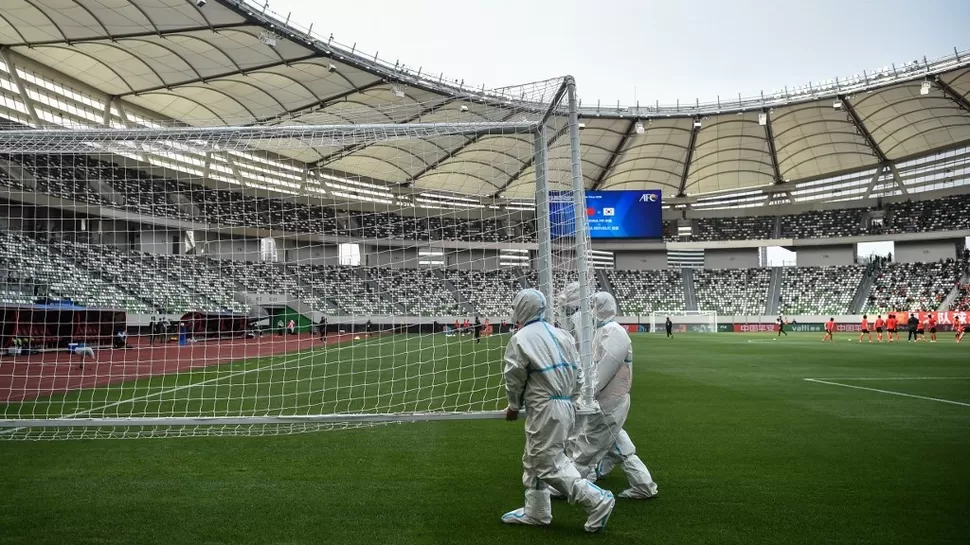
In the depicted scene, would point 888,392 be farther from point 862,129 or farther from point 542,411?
point 862,129

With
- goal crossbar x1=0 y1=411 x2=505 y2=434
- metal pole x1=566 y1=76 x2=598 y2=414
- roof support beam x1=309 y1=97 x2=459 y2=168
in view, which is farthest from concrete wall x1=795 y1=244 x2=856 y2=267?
goal crossbar x1=0 y1=411 x2=505 y2=434

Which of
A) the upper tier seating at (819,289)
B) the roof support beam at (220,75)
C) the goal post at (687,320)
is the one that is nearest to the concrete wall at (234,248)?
A: the roof support beam at (220,75)

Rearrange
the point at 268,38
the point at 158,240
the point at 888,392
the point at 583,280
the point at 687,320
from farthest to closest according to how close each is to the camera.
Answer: the point at 687,320 → the point at 158,240 → the point at 268,38 → the point at 888,392 → the point at 583,280

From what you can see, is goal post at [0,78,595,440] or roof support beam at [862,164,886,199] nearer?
goal post at [0,78,595,440]

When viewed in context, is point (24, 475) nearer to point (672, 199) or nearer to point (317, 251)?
point (317, 251)

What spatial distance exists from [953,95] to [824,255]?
73.8ft

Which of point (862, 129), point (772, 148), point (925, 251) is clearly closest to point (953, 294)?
point (925, 251)

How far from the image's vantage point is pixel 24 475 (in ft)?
17.7

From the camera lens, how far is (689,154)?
4519 centimetres

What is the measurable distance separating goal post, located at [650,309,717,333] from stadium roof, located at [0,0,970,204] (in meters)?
11.1

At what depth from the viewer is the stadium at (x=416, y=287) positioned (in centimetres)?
482

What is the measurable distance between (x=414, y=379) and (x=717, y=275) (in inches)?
1817

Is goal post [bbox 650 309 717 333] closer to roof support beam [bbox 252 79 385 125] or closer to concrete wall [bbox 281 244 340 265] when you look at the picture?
concrete wall [bbox 281 244 340 265]

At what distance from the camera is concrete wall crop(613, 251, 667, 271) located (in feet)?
188
